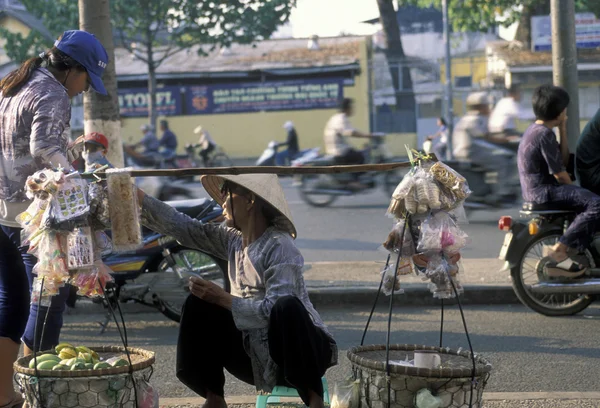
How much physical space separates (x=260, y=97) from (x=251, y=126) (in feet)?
3.68

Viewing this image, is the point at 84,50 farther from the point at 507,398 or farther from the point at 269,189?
the point at 507,398

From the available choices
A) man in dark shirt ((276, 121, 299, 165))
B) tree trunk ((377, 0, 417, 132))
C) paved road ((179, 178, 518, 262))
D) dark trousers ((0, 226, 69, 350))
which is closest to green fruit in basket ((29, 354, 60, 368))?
dark trousers ((0, 226, 69, 350))

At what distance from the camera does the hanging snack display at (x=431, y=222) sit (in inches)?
129

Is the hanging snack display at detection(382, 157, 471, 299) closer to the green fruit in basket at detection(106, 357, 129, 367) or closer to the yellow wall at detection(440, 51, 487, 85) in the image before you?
the green fruit in basket at detection(106, 357, 129, 367)

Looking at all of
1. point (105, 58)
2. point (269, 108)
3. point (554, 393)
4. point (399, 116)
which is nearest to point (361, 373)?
point (554, 393)

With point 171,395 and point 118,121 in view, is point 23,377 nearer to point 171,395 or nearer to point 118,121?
point 171,395

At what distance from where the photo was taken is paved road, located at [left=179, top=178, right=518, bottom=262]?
9.90 meters

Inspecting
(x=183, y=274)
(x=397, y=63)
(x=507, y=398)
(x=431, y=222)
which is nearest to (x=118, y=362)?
(x=431, y=222)

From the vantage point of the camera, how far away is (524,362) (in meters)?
5.18

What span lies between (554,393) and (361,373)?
150cm

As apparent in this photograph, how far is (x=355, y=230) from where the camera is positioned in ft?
39.1

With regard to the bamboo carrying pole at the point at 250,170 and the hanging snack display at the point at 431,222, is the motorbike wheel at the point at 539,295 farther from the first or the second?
the bamboo carrying pole at the point at 250,170

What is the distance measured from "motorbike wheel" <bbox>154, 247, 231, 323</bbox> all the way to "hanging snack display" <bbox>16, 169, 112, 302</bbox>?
3.07m

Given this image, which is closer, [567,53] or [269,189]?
[269,189]
